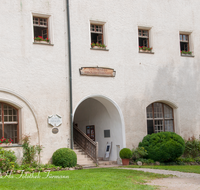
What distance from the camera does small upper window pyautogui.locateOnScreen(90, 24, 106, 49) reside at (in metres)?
17.6

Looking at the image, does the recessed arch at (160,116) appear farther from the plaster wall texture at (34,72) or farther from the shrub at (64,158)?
the shrub at (64,158)

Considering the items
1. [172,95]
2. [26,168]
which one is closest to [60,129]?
[26,168]

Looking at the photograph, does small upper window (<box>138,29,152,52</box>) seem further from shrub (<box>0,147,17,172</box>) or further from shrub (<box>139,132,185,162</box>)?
shrub (<box>0,147,17,172</box>)

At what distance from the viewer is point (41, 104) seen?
15.7 m

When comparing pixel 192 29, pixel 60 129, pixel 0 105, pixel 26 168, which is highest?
pixel 192 29

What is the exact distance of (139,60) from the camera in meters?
18.7

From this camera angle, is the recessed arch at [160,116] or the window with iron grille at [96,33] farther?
the recessed arch at [160,116]

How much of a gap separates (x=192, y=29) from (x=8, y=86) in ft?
39.0

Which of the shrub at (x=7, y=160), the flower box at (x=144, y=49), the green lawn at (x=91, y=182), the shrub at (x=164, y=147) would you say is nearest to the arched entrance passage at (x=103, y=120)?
the shrub at (x=164, y=147)

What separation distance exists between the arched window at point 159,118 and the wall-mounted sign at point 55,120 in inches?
218

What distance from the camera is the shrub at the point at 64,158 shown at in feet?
49.6

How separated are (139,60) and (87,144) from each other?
5.51 metres

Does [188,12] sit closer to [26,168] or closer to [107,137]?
[107,137]

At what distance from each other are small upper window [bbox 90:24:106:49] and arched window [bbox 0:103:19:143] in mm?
5452
